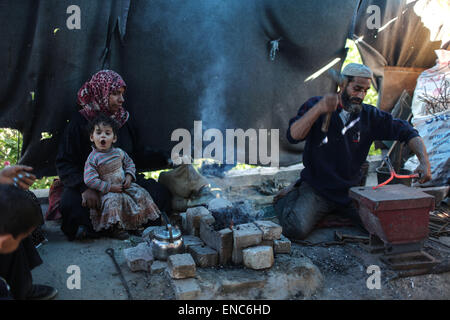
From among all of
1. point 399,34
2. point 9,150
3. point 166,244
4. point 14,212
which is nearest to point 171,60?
point 166,244

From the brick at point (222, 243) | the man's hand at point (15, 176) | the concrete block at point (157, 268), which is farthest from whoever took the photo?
the brick at point (222, 243)

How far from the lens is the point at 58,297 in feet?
8.66

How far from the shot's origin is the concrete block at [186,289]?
8.47 ft

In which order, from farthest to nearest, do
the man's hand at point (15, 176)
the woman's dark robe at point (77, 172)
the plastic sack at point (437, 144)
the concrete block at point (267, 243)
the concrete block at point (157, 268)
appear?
1. the plastic sack at point (437, 144)
2. the woman's dark robe at point (77, 172)
3. the concrete block at point (267, 243)
4. the concrete block at point (157, 268)
5. the man's hand at point (15, 176)

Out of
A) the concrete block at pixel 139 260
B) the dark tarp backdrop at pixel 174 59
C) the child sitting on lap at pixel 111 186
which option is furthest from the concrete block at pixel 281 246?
the dark tarp backdrop at pixel 174 59

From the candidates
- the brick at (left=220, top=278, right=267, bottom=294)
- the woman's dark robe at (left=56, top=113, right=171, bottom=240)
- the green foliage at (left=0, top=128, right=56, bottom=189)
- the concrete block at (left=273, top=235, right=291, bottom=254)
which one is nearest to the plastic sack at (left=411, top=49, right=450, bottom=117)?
the concrete block at (left=273, top=235, right=291, bottom=254)

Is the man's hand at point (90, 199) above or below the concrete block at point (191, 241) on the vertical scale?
above

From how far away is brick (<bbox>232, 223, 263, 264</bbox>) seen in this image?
3.00 meters

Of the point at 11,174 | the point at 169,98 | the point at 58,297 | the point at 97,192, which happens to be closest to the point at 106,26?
the point at 169,98

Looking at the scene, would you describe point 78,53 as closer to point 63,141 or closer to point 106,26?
point 106,26

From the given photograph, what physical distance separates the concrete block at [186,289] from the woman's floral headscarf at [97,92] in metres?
1.96

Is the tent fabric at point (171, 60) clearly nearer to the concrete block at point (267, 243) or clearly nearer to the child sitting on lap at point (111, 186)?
the child sitting on lap at point (111, 186)

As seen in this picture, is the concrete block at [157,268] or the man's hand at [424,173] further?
the man's hand at [424,173]

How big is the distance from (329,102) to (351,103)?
2.23ft
